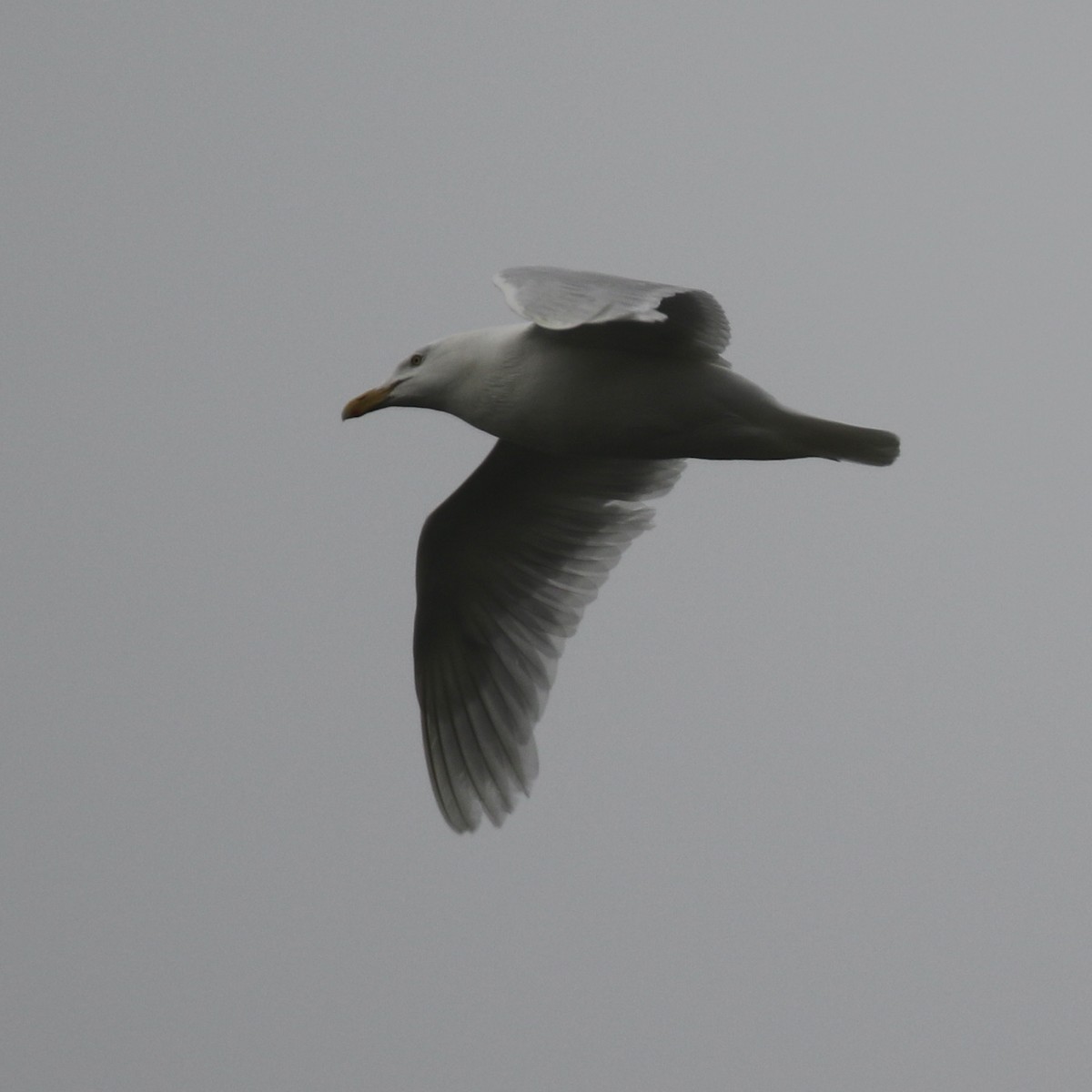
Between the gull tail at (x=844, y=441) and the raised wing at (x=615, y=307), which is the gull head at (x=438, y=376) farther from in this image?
the gull tail at (x=844, y=441)

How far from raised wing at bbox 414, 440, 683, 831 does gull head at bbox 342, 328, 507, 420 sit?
970mm

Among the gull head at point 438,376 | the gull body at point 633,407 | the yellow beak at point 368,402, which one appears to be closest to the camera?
the gull body at point 633,407

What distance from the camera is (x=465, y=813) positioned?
913 centimetres

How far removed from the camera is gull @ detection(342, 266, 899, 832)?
752 centimetres

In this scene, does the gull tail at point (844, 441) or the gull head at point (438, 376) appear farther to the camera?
Result: the gull head at point (438, 376)

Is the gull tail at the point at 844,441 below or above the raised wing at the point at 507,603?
above

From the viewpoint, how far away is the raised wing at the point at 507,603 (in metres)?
9.05

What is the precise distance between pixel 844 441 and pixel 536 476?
176 centimetres

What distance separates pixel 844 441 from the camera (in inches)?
301

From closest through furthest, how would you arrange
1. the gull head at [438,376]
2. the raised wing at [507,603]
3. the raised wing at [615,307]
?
the raised wing at [615,307] → the gull head at [438,376] → the raised wing at [507,603]

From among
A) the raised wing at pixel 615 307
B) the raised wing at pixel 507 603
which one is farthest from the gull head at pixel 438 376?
the raised wing at pixel 507 603

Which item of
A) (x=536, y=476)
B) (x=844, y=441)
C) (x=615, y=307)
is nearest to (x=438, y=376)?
(x=536, y=476)

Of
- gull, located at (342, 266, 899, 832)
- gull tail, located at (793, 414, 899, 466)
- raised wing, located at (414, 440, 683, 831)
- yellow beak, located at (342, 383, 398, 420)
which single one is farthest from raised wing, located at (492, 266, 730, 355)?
raised wing, located at (414, 440, 683, 831)

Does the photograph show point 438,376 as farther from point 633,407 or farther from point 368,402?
point 633,407
